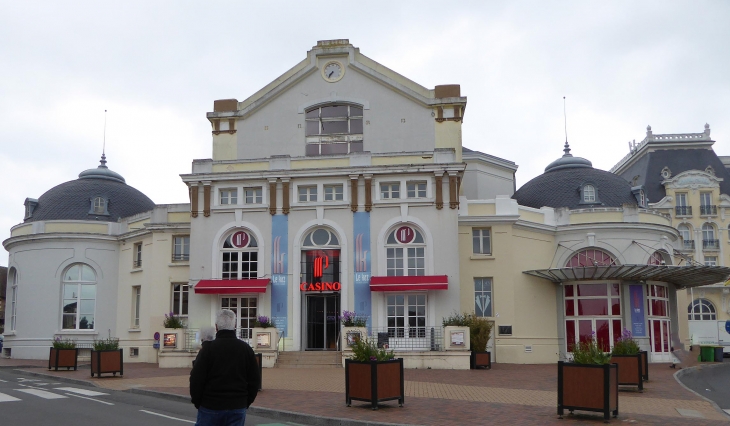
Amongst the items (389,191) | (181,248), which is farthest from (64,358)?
(389,191)

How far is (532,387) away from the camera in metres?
19.1

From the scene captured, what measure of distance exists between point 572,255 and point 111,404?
73.8 ft

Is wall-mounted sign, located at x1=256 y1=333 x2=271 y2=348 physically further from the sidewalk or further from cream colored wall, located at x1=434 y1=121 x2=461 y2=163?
cream colored wall, located at x1=434 y1=121 x2=461 y2=163

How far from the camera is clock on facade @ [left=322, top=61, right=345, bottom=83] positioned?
107 ft

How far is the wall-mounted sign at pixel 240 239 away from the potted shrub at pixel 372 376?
16.3 m

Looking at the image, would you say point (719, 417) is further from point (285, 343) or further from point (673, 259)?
point (673, 259)

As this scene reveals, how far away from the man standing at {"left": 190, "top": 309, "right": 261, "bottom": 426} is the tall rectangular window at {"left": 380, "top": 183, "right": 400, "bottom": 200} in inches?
884

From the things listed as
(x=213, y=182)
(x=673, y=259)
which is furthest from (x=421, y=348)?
(x=673, y=259)

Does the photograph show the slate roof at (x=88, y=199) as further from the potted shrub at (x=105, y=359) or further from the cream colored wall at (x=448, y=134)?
the cream colored wall at (x=448, y=134)

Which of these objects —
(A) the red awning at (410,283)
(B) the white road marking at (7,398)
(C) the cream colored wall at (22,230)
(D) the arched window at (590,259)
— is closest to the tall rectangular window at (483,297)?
(A) the red awning at (410,283)

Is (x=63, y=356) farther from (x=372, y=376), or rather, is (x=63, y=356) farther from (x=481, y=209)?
(x=481, y=209)

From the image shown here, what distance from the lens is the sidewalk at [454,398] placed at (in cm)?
1307

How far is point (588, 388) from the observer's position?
1275cm

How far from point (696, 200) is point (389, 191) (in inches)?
1415
